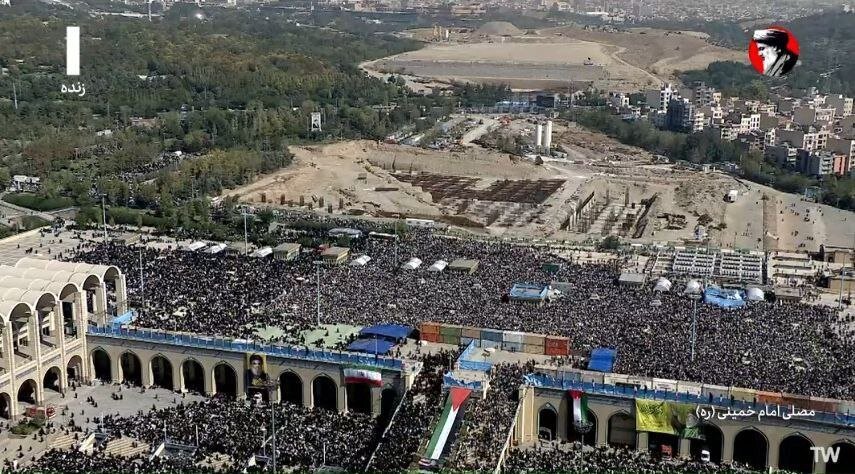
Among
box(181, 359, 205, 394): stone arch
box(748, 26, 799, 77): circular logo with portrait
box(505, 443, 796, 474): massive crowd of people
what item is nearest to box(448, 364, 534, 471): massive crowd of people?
box(505, 443, 796, 474): massive crowd of people

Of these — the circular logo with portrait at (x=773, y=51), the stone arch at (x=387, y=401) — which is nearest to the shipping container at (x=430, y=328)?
the stone arch at (x=387, y=401)

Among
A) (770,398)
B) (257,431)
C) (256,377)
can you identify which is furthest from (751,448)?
(256,377)

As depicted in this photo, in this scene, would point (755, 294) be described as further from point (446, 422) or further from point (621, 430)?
point (446, 422)

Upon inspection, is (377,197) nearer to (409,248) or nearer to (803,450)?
(409,248)

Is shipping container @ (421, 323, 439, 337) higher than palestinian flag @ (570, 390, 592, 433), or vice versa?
shipping container @ (421, 323, 439, 337)

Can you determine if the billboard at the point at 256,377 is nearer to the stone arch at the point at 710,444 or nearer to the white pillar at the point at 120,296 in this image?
the white pillar at the point at 120,296

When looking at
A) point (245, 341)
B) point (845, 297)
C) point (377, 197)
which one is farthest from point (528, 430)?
point (377, 197)

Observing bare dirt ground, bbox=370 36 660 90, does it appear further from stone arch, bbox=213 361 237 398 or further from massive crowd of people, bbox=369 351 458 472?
stone arch, bbox=213 361 237 398
